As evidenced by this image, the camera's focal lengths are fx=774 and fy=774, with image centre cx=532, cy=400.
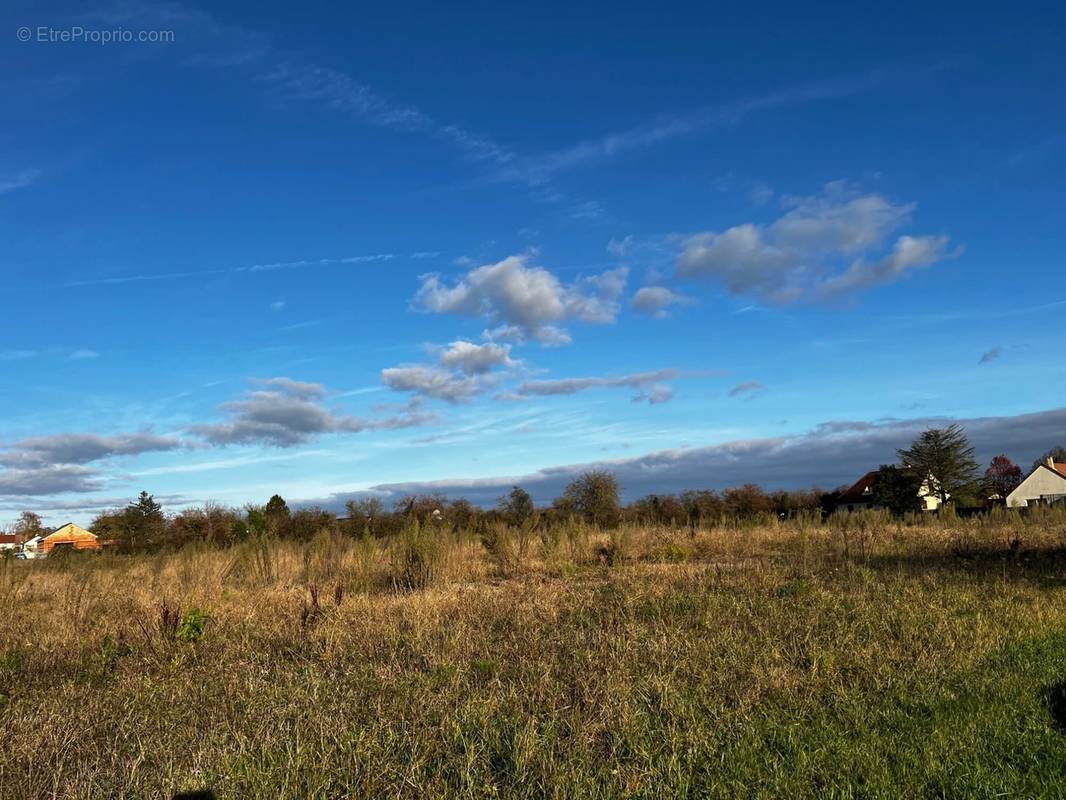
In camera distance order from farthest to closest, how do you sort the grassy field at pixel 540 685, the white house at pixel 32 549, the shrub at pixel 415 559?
Answer: the white house at pixel 32 549
the shrub at pixel 415 559
the grassy field at pixel 540 685

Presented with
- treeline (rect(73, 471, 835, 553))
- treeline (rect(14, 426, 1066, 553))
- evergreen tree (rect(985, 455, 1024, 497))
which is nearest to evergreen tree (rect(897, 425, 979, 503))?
treeline (rect(14, 426, 1066, 553))

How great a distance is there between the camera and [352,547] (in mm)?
14266

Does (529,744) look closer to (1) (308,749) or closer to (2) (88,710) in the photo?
(1) (308,749)

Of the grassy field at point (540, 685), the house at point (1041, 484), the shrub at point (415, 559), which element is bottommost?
the house at point (1041, 484)

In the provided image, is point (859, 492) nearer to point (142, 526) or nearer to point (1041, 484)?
point (1041, 484)

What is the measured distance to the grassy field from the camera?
4.48 metres

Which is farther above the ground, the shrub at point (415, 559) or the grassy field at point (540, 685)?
the shrub at point (415, 559)

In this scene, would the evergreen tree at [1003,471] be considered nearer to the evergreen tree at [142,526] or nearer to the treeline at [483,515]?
the treeline at [483,515]

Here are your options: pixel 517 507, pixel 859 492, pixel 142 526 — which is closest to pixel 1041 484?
pixel 859 492

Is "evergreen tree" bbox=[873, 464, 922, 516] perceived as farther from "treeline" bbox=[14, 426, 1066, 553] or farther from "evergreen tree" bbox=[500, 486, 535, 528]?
"evergreen tree" bbox=[500, 486, 535, 528]

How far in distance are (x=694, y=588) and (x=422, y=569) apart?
473cm

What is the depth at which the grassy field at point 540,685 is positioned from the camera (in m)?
4.48

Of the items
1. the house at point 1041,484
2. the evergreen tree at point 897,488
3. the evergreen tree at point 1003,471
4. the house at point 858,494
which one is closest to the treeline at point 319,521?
the evergreen tree at point 897,488

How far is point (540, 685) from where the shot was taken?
6.12 metres
